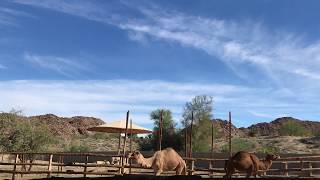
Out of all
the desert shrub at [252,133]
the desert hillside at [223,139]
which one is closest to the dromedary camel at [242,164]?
the desert hillside at [223,139]

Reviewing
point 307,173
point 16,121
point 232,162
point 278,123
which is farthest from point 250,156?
point 278,123

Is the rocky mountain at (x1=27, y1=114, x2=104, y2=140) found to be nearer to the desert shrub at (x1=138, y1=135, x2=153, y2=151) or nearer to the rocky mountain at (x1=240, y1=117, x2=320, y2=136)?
the rocky mountain at (x1=240, y1=117, x2=320, y2=136)

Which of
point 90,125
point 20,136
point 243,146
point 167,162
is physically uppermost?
point 90,125

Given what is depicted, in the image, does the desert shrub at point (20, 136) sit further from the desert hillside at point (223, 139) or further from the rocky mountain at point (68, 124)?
the rocky mountain at point (68, 124)

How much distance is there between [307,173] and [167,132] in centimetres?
3123

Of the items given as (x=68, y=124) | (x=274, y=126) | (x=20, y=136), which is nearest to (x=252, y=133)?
(x=274, y=126)

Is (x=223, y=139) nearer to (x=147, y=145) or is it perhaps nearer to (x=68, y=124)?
(x=147, y=145)

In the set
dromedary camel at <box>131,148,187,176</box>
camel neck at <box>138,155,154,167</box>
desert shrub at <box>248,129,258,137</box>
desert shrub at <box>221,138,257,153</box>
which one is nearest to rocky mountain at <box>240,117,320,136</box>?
desert shrub at <box>248,129,258,137</box>

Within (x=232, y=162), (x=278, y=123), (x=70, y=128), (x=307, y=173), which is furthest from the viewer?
(x=278, y=123)

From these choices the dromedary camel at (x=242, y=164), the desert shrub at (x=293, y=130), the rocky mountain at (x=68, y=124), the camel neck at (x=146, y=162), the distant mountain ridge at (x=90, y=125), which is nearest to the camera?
the dromedary camel at (x=242, y=164)

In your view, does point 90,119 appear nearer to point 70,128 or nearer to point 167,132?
point 70,128

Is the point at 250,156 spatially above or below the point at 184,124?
below

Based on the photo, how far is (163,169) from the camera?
18109 millimetres

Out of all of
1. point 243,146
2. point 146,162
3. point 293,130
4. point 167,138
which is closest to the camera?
point 146,162
